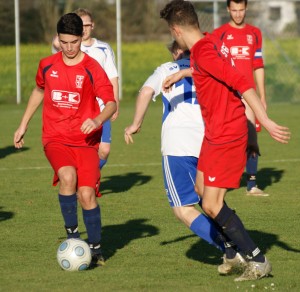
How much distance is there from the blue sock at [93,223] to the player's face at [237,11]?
420cm

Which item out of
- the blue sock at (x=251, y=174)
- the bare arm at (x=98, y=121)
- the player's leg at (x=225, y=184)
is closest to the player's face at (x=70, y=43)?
the bare arm at (x=98, y=121)

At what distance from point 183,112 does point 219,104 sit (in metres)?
0.87

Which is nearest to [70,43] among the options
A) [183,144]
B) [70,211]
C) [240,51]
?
[183,144]

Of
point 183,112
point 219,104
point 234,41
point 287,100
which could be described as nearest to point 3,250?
point 183,112

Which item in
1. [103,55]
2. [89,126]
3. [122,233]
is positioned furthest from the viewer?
[103,55]

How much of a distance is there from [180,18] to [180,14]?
0.03 metres

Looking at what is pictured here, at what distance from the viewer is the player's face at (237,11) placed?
10.9m

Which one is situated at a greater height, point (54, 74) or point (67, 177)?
point (54, 74)

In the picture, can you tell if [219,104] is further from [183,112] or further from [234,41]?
[234,41]

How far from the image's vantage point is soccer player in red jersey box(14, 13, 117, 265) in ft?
24.4

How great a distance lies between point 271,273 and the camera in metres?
7.06

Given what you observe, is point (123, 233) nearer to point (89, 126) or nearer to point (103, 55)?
point (89, 126)

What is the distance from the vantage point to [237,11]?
1105cm

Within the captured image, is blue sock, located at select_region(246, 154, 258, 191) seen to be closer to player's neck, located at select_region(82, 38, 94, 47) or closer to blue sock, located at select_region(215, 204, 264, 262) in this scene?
player's neck, located at select_region(82, 38, 94, 47)
